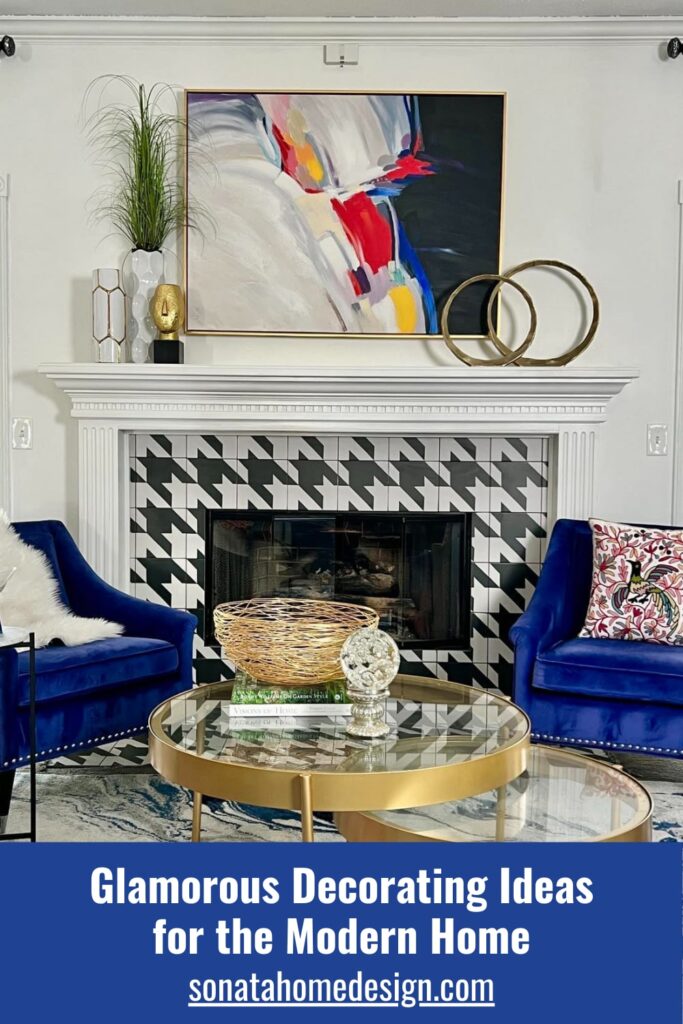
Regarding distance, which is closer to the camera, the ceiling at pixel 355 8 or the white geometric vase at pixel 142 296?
the ceiling at pixel 355 8

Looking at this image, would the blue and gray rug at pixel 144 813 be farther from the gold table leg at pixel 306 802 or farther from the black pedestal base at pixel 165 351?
the black pedestal base at pixel 165 351

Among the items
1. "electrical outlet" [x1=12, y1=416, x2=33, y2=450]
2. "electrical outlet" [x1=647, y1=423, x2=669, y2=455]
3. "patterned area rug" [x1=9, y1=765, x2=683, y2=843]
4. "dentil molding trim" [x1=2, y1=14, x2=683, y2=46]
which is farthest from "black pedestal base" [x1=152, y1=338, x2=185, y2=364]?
"electrical outlet" [x1=647, y1=423, x2=669, y2=455]

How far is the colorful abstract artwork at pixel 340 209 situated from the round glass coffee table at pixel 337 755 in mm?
2015

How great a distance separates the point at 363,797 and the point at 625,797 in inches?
23.9

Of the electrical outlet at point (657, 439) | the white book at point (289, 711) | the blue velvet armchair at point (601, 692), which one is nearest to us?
the white book at point (289, 711)

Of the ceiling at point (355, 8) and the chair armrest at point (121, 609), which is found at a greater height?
the ceiling at point (355, 8)

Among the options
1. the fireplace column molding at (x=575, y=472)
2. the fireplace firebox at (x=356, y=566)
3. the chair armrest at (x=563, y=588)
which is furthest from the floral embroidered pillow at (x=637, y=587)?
the fireplace firebox at (x=356, y=566)

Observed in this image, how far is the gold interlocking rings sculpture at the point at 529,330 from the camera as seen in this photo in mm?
3812

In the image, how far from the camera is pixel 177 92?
3.88 metres

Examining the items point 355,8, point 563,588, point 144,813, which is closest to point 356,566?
point 563,588

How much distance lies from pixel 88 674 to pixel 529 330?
2.20 metres

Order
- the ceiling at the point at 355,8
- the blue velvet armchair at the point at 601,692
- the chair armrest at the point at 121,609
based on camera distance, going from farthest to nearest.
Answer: the ceiling at the point at 355,8, the chair armrest at the point at 121,609, the blue velvet armchair at the point at 601,692
